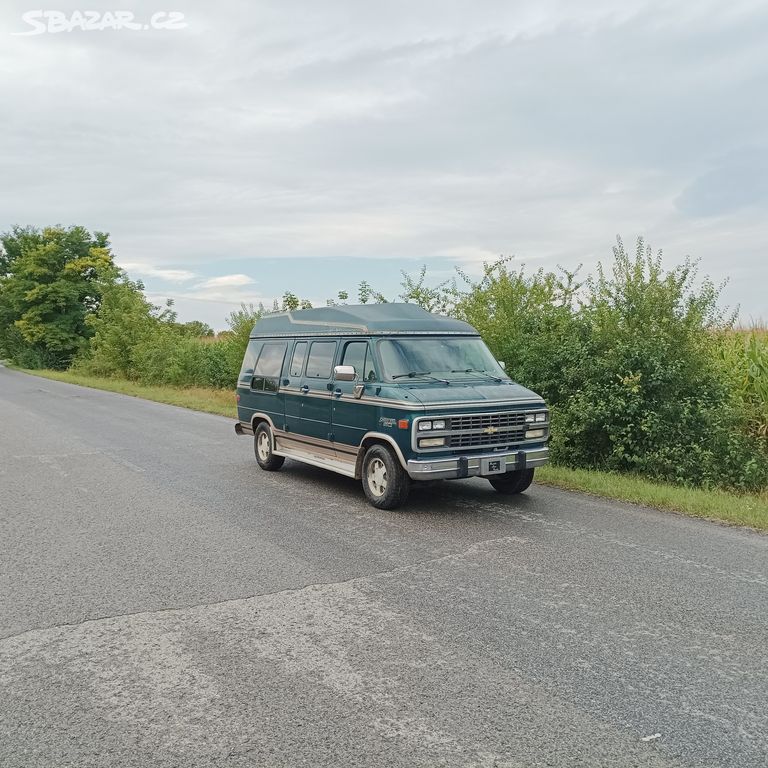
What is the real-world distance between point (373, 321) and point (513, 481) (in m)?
2.56

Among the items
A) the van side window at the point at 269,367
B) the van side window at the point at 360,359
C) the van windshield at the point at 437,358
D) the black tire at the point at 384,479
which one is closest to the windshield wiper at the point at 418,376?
the van windshield at the point at 437,358

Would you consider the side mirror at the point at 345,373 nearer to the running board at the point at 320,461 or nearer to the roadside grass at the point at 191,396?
the running board at the point at 320,461

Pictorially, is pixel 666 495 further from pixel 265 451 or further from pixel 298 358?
pixel 265 451

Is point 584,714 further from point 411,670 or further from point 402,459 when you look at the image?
point 402,459

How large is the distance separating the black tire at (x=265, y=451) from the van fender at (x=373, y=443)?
92.6 inches

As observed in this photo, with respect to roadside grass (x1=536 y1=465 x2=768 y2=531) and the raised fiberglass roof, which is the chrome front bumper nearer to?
roadside grass (x1=536 y1=465 x2=768 y2=531)

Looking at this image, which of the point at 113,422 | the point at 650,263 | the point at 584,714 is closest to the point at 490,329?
the point at 650,263

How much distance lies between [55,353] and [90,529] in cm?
5245

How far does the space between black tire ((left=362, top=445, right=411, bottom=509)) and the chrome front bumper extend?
0.69 feet

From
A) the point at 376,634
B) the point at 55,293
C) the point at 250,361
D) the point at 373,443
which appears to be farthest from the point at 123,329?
the point at 376,634

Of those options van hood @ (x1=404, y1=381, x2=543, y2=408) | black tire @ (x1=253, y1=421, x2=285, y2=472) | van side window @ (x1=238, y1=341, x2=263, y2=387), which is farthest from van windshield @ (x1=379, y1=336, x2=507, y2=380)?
van side window @ (x1=238, y1=341, x2=263, y2=387)

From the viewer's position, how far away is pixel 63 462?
456 inches

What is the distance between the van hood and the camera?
26.5 feet

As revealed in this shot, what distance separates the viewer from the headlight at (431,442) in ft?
25.8
